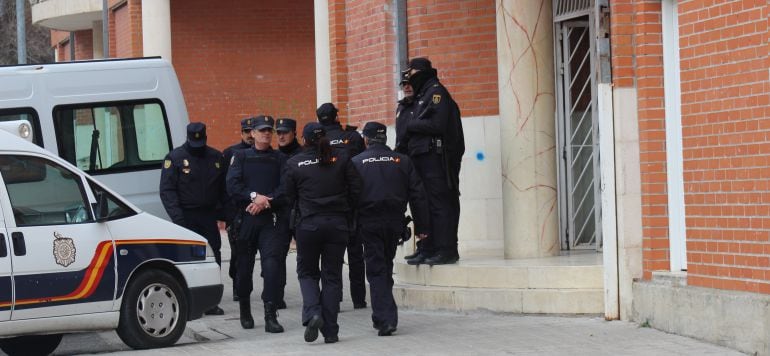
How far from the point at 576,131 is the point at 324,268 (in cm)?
496

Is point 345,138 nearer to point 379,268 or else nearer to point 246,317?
point 246,317

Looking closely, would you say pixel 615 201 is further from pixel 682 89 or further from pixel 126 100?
pixel 126 100

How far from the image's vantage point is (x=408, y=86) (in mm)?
13695

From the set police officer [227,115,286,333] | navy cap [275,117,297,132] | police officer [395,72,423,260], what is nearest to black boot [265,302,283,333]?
police officer [227,115,286,333]

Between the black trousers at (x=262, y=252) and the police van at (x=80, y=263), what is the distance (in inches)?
14.6

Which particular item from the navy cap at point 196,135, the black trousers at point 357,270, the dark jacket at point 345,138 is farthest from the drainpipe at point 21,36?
the dark jacket at point 345,138

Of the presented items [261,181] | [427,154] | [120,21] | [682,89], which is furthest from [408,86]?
[120,21]

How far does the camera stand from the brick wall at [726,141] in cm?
1032

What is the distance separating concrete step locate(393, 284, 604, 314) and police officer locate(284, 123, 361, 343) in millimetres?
2060

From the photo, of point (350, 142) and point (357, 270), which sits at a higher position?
point (350, 142)

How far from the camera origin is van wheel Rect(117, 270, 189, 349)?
37.9ft

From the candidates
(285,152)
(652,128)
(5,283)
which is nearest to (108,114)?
(285,152)

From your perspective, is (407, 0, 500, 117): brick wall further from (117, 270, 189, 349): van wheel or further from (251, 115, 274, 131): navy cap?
(117, 270, 189, 349): van wheel

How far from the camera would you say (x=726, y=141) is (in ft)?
35.4
